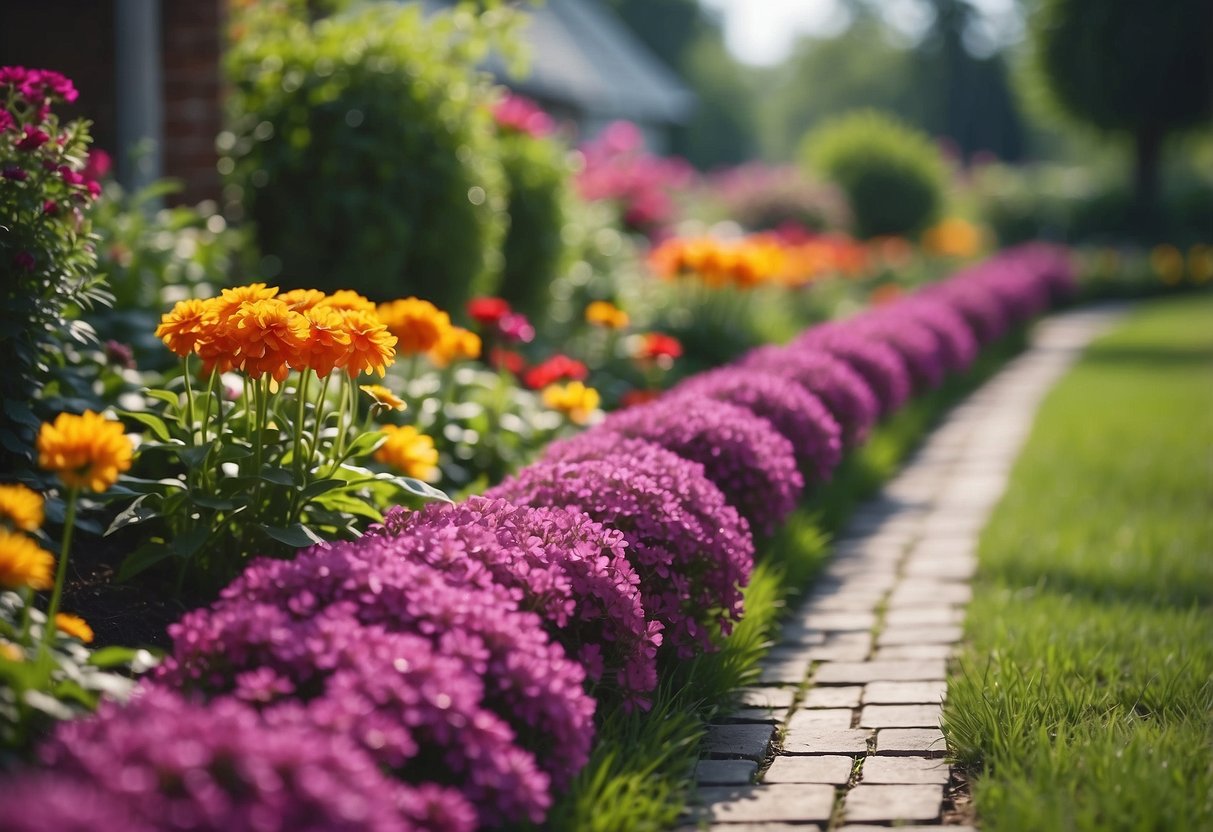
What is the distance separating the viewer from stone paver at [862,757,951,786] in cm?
272

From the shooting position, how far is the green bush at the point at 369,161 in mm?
5309

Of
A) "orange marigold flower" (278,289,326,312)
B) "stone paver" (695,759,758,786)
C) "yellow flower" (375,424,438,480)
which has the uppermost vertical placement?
"orange marigold flower" (278,289,326,312)

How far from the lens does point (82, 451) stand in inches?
82.4

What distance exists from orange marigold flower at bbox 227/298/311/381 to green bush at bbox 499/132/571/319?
4353 millimetres

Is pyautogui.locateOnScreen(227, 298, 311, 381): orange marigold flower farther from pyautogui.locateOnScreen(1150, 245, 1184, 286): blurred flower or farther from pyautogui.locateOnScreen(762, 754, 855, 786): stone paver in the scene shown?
pyautogui.locateOnScreen(1150, 245, 1184, 286): blurred flower

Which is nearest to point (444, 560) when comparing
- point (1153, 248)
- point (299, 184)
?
point (299, 184)

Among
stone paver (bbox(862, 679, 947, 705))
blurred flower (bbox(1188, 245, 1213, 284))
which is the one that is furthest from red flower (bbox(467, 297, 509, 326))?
blurred flower (bbox(1188, 245, 1213, 284))

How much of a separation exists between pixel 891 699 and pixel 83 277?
239 centimetres

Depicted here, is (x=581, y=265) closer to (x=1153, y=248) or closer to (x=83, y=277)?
(x=83, y=277)

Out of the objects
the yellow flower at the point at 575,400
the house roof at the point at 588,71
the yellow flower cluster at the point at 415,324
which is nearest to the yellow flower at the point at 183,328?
the yellow flower cluster at the point at 415,324

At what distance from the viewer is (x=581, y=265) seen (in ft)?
26.4

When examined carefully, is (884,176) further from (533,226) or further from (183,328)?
(183,328)

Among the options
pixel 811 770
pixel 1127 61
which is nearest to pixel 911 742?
pixel 811 770

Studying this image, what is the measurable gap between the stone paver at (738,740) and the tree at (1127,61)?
20.7 metres
